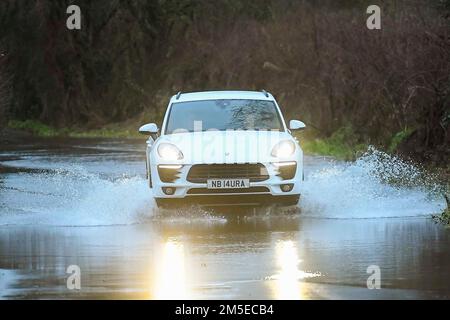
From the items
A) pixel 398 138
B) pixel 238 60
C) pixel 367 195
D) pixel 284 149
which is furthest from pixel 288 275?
pixel 238 60

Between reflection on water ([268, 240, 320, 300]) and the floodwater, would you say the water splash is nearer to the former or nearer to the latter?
the floodwater

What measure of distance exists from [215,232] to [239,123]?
2747 millimetres

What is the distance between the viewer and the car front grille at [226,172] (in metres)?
15.6

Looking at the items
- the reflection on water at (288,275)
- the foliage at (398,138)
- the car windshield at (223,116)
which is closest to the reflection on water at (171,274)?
the reflection on water at (288,275)

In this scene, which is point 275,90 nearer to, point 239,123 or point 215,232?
point 239,123

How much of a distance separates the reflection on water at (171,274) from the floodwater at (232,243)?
0.05ft

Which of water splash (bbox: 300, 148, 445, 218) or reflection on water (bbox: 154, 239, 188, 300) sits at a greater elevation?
reflection on water (bbox: 154, 239, 188, 300)

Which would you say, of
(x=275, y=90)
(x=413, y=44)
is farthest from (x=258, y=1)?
(x=413, y=44)

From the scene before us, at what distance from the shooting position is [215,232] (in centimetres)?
1462

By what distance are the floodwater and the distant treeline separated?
2.68 m

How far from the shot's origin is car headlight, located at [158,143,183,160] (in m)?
15.9

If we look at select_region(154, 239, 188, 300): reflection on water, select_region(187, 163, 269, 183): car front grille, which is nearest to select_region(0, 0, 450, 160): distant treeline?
select_region(187, 163, 269, 183): car front grille

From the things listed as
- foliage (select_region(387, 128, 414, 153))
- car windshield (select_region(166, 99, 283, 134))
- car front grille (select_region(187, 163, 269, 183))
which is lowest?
foliage (select_region(387, 128, 414, 153))
